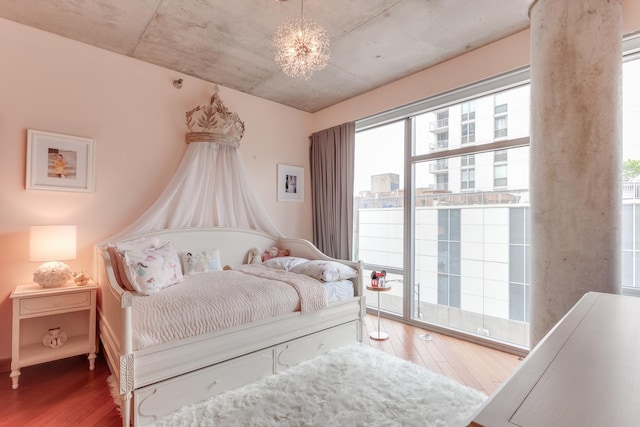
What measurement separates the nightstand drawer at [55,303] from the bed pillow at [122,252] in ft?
1.03

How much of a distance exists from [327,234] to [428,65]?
2425 millimetres

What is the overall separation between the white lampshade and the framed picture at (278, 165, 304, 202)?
2430 mm

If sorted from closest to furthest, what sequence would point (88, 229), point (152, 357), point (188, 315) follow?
point (152, 357), point (188, 315), point (88, 229)

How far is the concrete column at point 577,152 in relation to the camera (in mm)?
1795

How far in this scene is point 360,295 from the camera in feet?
9.99

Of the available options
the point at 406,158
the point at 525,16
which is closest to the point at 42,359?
the point at 406,158

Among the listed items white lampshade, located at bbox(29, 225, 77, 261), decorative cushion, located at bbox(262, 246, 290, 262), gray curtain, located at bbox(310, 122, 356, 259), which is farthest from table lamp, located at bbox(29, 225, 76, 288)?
gray curtain, located at bbox(310, 122, 356, 259)

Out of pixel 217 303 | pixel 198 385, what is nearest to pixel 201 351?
pixel 198 385

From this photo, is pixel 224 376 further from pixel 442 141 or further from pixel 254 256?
pixel 442 141

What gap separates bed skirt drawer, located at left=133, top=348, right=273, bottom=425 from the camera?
70.7 inches

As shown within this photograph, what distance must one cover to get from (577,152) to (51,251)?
3791 millimetres

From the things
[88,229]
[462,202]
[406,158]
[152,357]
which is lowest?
[152,357]

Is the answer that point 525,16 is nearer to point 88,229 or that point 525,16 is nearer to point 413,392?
point 413,392

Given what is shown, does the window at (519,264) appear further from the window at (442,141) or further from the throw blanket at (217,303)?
the throw blanket at (217,303)
